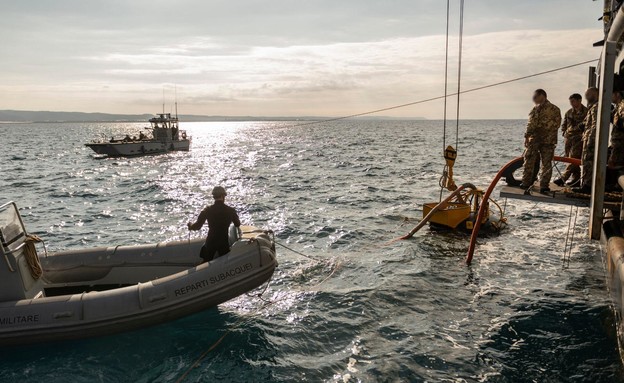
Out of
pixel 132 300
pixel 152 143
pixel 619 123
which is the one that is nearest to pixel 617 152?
pixel 619 123

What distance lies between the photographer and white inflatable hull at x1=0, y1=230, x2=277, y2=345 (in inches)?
291

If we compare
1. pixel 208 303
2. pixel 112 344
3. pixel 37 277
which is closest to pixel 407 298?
pixel 208 303

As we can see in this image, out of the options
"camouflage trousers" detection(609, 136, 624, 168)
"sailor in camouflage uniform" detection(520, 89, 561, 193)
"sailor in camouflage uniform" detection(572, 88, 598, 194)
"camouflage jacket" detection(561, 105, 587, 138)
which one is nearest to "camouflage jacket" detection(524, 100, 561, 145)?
"sailor in camouflage uniform" detection(520, 89, 561, 193)

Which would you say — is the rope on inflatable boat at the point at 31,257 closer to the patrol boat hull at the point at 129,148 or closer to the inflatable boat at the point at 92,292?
the inflatable boat at the point at 92,292

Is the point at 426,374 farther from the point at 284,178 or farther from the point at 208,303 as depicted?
the point at 284,178

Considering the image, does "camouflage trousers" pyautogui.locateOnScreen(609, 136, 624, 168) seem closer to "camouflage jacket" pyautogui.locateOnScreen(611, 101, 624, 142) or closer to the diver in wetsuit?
"camouflage jacket" pyautogui.locateOnScreen(611, 101, 624, 142)

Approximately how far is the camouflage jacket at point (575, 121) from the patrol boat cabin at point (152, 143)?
42598 millimetres

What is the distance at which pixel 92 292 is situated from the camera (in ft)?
25.9

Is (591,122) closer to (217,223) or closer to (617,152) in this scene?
(617,152)

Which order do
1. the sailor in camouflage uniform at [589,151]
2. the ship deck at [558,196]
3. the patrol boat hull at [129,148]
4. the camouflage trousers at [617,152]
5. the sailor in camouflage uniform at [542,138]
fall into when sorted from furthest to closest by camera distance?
1. the patrol boat hull at [129,148]
2. the sailor in camouflage uniform at [542,138]
3. the sailor in camouflage uniform at [589,151]
4. the ship deck at [558,196]
5. the camouflage trousers at [617,152]

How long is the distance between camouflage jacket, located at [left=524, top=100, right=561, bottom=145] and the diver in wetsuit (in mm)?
6317

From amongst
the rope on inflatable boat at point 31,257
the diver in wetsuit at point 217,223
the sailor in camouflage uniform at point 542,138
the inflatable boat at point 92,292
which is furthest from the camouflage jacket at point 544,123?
the rope on inflatable boat at point 31,257

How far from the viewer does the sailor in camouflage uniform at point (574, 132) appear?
10.7m

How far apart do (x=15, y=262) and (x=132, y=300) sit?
204 cm
